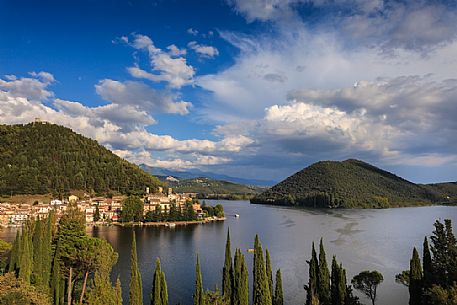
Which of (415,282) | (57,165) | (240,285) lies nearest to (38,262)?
(240,285)

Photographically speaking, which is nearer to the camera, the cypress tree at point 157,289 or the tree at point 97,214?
the cypress tree at point 157,289

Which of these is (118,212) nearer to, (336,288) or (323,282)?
(323,282)

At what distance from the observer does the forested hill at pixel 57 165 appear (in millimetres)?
132750

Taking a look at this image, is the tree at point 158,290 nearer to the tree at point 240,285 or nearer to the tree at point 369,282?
the tree at point 240,285

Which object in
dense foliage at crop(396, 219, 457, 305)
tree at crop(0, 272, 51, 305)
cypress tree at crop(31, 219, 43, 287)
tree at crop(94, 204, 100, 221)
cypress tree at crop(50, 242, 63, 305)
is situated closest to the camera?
tree at crop(0, 272, 51, 305)

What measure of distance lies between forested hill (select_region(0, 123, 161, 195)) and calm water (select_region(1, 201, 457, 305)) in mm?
51516

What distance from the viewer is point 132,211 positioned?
108688 millimetres

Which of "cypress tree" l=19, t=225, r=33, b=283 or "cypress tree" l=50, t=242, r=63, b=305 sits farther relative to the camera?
"cypress tree" l=50, t=242, r=63, b=305

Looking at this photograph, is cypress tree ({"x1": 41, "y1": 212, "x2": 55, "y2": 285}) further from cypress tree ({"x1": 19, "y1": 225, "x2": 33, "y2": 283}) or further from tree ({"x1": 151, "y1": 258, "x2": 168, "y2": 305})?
tree ({"x1": 151, "y1": 258, "x2": 168, "y2": 305})

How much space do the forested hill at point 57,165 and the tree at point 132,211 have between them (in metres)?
38.4

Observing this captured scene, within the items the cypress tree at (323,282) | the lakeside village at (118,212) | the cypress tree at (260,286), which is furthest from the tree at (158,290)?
the lakeside village at (118,212)

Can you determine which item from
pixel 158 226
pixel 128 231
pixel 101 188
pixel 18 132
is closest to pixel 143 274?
pixel 128 231

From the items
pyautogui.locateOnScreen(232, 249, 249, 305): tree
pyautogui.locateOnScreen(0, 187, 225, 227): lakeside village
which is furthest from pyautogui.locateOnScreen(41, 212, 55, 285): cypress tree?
pyautogui.locateOnScreen(0, 187, 225, 227): lakeside village

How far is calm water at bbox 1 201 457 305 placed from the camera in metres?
42.5
